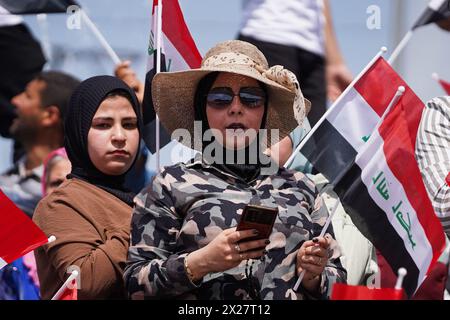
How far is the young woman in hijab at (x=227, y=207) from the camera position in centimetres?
505

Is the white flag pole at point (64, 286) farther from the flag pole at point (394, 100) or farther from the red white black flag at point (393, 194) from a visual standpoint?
the flag pole at point (394, 100)

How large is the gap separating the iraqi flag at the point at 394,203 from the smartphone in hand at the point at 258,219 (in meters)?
0.89

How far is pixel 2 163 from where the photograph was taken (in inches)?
387

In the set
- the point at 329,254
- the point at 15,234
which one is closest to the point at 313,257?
the point at 329,254

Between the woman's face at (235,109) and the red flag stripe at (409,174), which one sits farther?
the red flag stripe at (409,174)

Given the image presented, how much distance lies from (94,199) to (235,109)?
0.68 metres

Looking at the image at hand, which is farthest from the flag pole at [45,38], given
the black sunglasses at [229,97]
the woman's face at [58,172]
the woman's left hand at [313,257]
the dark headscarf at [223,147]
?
the woman's left hand at [313,257]

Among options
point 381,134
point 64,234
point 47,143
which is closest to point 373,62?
point 381,134

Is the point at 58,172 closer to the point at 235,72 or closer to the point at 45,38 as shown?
the point at 235,72

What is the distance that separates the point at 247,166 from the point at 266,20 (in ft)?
7.99

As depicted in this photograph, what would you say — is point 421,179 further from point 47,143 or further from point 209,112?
point 47,143

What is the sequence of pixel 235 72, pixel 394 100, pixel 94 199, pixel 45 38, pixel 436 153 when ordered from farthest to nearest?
pixel 45 38
pixel 394 100
pixel 436 153
pixel 94 199
pixel 235 72

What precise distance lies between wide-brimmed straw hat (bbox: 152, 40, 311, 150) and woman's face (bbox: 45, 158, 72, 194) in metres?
1.52

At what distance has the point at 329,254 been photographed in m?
5.33
